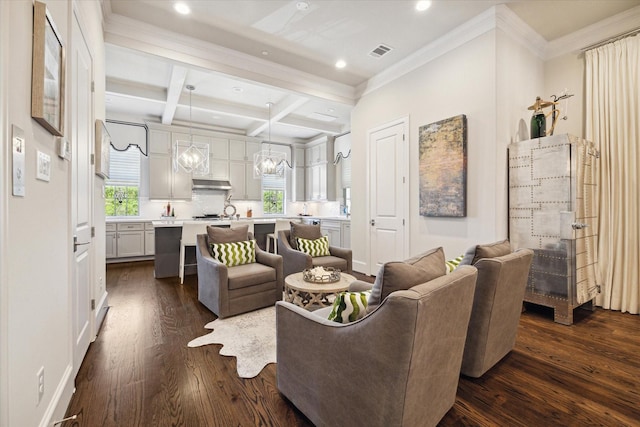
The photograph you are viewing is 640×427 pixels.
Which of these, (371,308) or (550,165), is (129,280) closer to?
(371,308)

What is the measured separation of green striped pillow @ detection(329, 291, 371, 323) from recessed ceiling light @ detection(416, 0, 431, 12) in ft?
9.93

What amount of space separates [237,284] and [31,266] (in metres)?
1.94

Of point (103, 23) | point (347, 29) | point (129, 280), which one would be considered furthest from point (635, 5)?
point (129, 280)

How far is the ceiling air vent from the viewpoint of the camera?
3826mm

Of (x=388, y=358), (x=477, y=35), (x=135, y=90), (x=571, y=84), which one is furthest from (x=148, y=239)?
(x=571, y=84)

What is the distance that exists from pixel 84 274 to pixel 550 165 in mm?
4289

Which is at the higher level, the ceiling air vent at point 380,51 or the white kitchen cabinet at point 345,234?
the ceiling air vent at point 380,51

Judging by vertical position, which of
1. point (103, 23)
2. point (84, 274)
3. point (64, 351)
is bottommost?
point (64, 351)

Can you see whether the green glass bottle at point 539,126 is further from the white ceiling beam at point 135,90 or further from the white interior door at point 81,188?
the white ceiling beam at point 135,90

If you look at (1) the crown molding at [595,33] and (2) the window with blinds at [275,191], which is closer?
(1) the crown molding at [595,33]

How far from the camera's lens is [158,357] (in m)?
2.27

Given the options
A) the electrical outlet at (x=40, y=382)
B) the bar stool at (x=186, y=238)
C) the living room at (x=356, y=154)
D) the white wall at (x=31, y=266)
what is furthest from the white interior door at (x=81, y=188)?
the bar stool at (x=186, y=238)

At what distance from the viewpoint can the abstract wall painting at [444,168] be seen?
11.2 ft

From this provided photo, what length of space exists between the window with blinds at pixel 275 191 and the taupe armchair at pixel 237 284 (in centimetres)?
481
